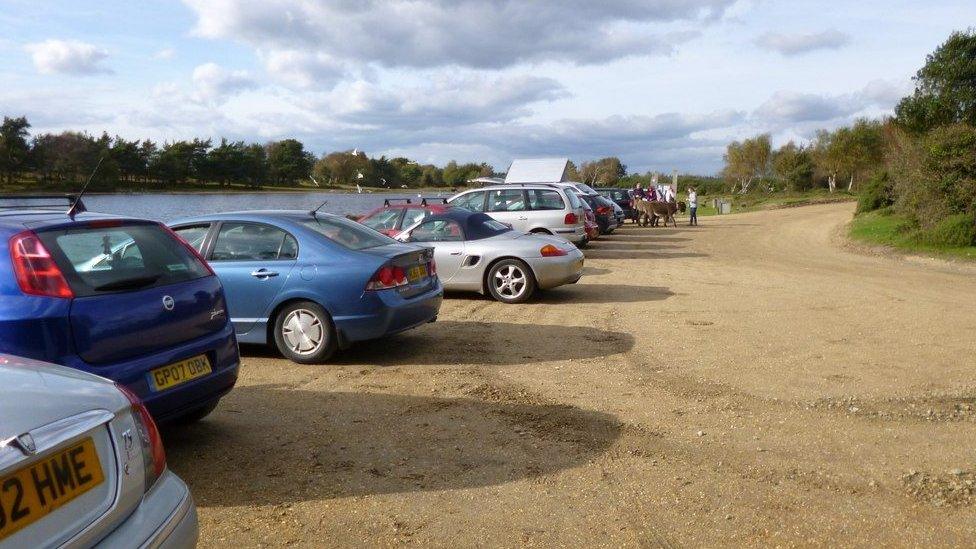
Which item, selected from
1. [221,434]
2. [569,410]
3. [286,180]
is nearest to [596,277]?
[569,410]

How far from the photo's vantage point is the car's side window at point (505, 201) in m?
19.0

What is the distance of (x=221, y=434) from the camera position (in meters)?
5.76

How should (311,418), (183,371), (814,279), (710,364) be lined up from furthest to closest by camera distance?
(814,279)
(710,364)
(311,418)
(183,371)

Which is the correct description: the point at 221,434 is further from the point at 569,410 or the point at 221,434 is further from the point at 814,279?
the point at 814,279

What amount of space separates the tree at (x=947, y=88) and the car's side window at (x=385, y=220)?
65.1 feet

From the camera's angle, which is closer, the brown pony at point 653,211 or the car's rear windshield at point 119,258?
the car's rear windshield at point 119,258

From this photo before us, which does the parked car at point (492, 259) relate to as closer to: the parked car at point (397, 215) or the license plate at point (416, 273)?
the parked car at point (397, 215)

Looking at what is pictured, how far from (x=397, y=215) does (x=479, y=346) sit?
507 centimetres

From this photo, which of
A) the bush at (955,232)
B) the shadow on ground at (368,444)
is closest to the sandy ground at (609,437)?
the shadow on ground at (368,444)

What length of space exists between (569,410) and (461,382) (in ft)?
4.19

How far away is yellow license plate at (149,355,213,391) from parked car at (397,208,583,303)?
22.4 feet

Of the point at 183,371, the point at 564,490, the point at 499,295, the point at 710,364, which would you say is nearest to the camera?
the point at 564,490

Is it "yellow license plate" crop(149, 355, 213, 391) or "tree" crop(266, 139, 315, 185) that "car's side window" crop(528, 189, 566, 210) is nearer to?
"yellow license plate" crop(149, 355, 213, 391)

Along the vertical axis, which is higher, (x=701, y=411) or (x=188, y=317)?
(x=188, y=317)
